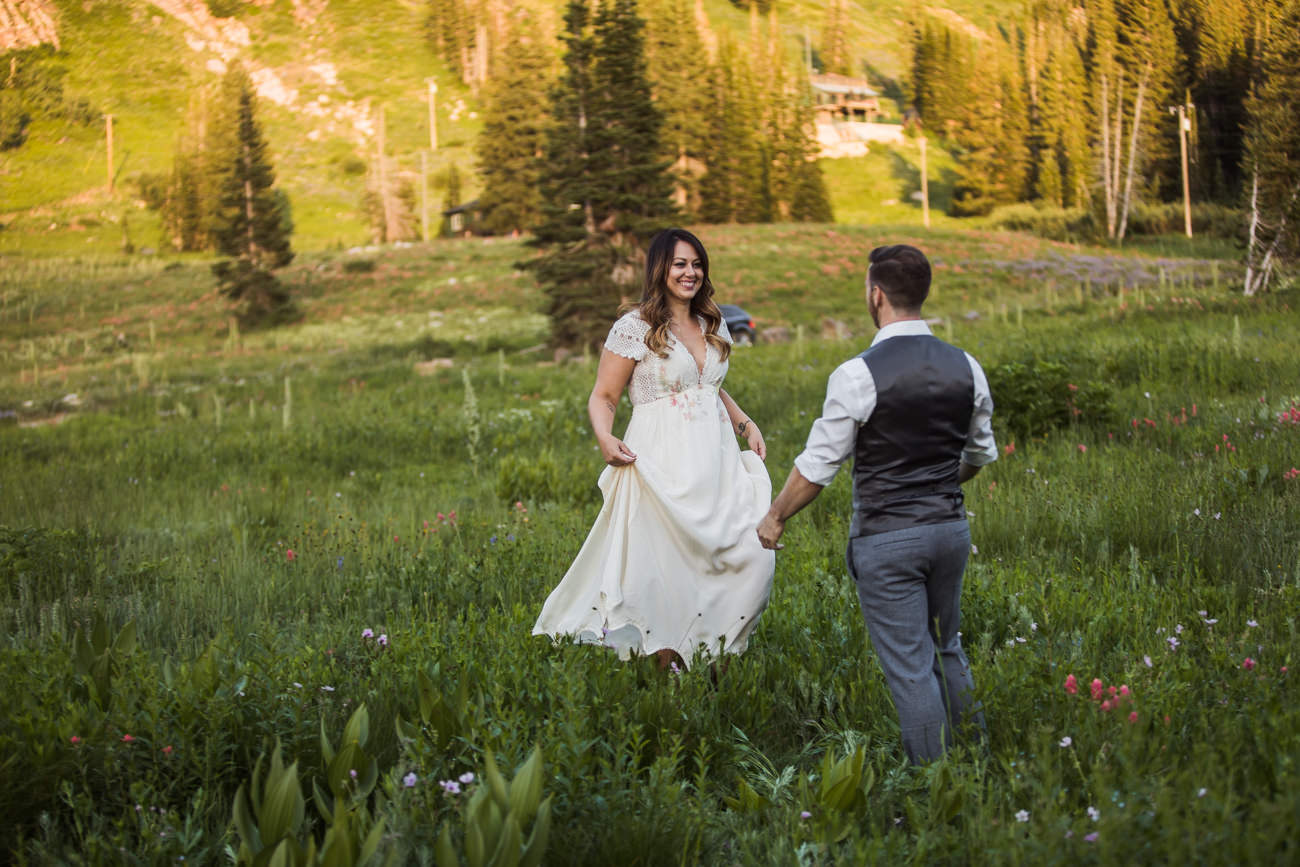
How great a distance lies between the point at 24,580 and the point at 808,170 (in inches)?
2396

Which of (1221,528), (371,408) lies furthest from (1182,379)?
(371,408)

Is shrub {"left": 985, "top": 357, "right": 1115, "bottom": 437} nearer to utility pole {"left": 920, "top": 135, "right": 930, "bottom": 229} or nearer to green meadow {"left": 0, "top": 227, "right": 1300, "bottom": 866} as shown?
green meadow {"left": 0, "top": 227, "right": 1300, "bottom": 866}

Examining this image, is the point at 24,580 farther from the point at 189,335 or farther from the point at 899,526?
the point at 189,335

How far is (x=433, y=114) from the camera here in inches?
3868

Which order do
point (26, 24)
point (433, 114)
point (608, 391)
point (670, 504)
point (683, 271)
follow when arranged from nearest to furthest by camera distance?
point (670, 504), point (683, 271), point (608, 391), point (26, 24), point (433, 114)

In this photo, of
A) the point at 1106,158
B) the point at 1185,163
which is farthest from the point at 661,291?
the point at 1106,158

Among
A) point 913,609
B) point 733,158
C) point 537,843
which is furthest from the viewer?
point 733,158

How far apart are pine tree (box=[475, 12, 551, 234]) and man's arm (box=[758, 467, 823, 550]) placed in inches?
1993

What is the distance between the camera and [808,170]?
61281 millimetres

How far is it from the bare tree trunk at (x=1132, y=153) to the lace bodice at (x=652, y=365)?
1117 inches

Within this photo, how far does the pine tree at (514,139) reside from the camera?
2141 inches

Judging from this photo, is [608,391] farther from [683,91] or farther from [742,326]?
[683,91]

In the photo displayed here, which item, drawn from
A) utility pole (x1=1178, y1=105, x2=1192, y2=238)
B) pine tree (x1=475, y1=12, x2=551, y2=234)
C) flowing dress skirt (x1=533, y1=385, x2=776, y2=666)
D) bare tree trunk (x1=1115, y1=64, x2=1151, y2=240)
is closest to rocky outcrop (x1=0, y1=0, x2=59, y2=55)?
pine tree (x1=475, y1=12, x2=551, y2=234)

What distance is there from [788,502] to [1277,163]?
615 inches
